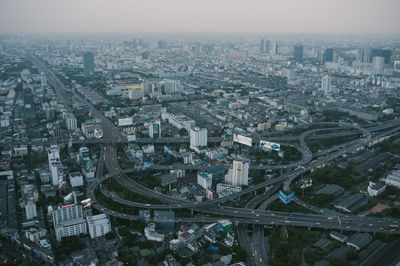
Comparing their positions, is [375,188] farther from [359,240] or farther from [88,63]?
[88,63]

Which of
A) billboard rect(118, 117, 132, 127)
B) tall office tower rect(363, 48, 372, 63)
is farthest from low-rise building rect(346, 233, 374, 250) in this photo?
tall office tower rect(363, 48, 372, 63)

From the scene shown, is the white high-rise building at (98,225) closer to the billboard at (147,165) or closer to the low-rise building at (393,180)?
the billboard at (147,165)

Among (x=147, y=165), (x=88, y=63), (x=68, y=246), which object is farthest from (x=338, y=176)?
(x=88, y=63)

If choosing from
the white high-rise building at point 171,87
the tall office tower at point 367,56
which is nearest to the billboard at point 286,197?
the white high-rise building at point 171,87

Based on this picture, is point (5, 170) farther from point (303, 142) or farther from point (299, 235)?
point (303, 142)

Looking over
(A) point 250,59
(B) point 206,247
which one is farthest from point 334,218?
(A) point 250,59

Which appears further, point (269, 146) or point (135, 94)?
point (135, 94)
